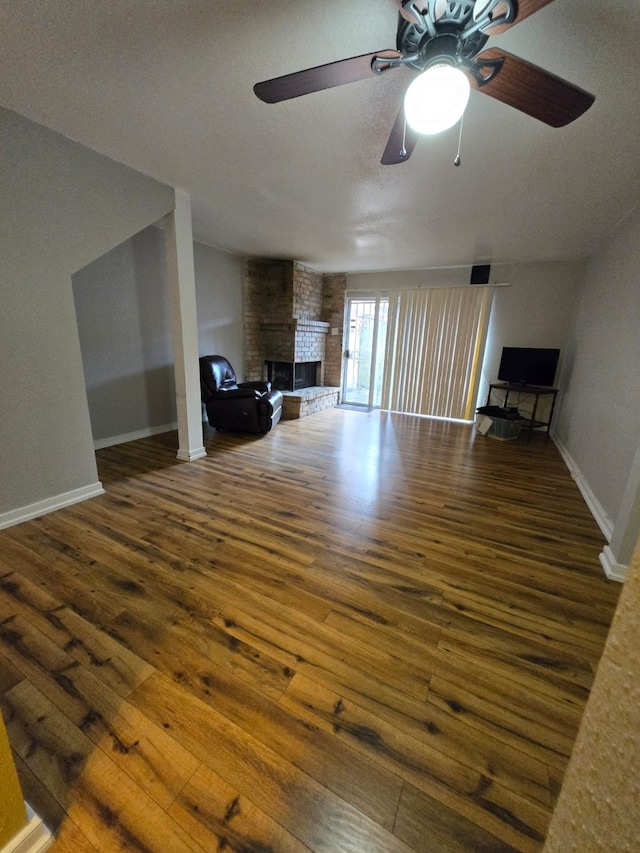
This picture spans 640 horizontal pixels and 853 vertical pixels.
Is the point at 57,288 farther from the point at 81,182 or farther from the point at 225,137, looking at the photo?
the point at 225,137

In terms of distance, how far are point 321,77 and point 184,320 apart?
2.22 m

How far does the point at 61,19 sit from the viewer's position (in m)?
1.30

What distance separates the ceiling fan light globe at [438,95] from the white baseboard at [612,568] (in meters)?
2.36

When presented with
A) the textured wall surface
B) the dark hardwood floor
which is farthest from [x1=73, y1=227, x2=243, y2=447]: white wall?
the textured wall surface

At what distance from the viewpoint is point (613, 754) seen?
1.16 feet

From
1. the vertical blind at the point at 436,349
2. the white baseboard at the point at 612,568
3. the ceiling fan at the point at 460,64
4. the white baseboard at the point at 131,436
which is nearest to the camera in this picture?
the ceiling fan at the point at 460,64

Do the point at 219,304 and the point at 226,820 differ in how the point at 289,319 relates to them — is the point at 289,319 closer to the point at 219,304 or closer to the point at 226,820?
the point at 219,304

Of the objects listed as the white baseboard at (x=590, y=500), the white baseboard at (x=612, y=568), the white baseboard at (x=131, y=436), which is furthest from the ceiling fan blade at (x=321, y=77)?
the white baseboard at (x=131, y=436)

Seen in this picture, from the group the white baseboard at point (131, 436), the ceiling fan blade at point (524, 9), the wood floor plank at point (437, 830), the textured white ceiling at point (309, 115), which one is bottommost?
the wood floor plank at point (437, 830)

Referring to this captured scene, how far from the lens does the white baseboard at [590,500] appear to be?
2305 mm

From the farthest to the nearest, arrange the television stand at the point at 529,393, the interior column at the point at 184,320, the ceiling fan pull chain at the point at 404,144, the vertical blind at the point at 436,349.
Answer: the vertical blind at the point at 436,349
the television stand at the point at 529,393
the interior column at the point at 184,320
the ceiling fan pull chain at the point at 404,144

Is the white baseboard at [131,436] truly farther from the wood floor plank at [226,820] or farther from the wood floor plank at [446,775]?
the wood floor plank at [446,775]

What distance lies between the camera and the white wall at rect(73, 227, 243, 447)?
338 cm

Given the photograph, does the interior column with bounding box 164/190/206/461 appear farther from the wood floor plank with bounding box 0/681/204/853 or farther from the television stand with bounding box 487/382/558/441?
the television stand with bounding box 487/382/558/441
